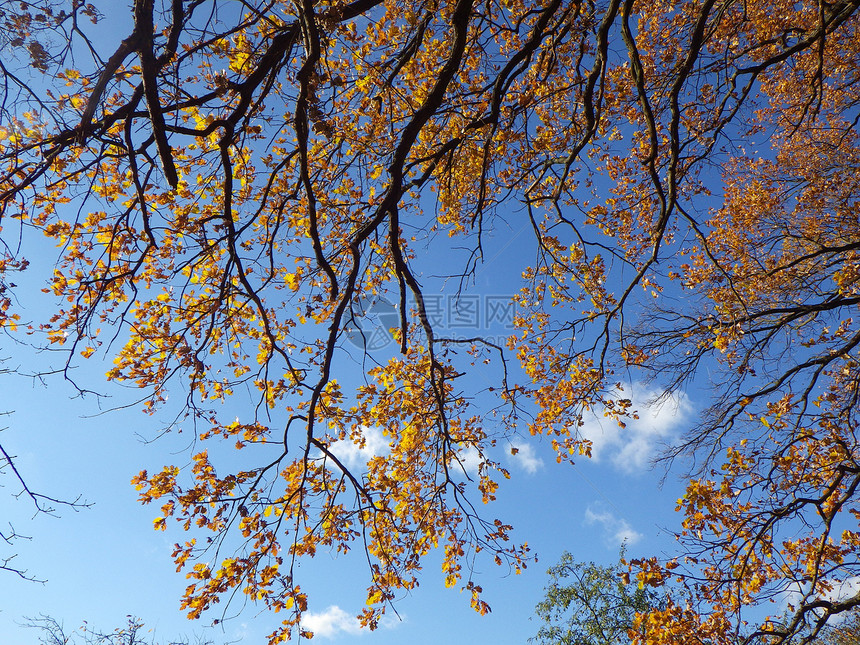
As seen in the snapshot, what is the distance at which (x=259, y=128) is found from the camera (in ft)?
12.5

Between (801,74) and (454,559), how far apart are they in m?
9.85

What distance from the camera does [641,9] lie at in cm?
693

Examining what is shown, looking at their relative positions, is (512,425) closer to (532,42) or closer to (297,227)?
(297,227)

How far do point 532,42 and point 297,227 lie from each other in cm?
324

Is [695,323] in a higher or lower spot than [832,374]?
higher

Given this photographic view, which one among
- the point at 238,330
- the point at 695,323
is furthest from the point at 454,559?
the point at 695,323

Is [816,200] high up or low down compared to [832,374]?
up

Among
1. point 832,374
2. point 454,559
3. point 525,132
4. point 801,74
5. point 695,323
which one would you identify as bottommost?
point 454,559

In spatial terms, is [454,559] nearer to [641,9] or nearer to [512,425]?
[512,425]

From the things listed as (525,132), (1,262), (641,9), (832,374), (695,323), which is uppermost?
(641,9)

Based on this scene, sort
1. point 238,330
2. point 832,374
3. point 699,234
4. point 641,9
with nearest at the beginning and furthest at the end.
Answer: point 699,234 → point 238,330 → point 832,374 → point 641,9

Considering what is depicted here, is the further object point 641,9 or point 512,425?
point 641,9

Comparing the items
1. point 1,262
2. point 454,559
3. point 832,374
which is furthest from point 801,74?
point 1,262

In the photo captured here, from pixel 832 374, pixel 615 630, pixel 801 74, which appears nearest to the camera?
pixel 832 374
